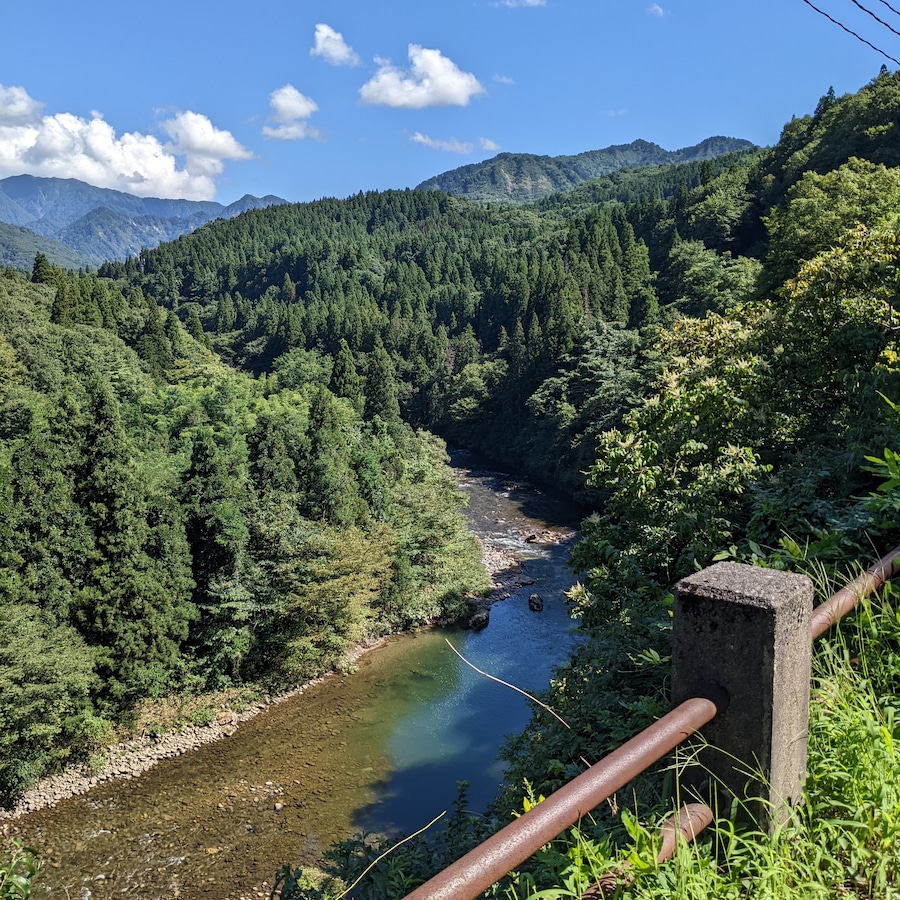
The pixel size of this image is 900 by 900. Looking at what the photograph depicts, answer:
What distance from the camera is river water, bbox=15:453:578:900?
46.2 feet

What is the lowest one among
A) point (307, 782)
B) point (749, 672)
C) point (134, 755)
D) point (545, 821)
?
point (134, 755)

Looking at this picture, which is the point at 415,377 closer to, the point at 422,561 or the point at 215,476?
the point at 422,561

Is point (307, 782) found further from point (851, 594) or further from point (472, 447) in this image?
point (472, 447)

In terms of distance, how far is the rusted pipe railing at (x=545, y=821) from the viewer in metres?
1.25

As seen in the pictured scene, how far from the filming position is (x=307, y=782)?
655 inches

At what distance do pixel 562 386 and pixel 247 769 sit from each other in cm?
3388

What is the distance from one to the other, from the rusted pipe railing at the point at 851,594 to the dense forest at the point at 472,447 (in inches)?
15.1

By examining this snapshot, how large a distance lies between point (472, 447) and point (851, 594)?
184 ft

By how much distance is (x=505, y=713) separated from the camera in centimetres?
1919

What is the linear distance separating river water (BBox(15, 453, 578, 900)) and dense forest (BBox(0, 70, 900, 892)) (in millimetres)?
1988

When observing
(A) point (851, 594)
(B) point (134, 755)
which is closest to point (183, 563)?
(B) point (134, 755)

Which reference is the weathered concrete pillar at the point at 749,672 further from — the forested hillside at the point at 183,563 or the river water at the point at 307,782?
the forested hillside at the point at 183,563

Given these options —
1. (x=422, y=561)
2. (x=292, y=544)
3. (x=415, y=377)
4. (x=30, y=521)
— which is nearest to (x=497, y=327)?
(x=415, y=377)

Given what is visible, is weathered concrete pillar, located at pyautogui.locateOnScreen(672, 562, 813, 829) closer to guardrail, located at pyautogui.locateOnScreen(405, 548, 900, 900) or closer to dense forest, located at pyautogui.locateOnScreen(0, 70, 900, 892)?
guardrail, located at pyautogui.locateOnScreen(405, 548, 900, 900)
